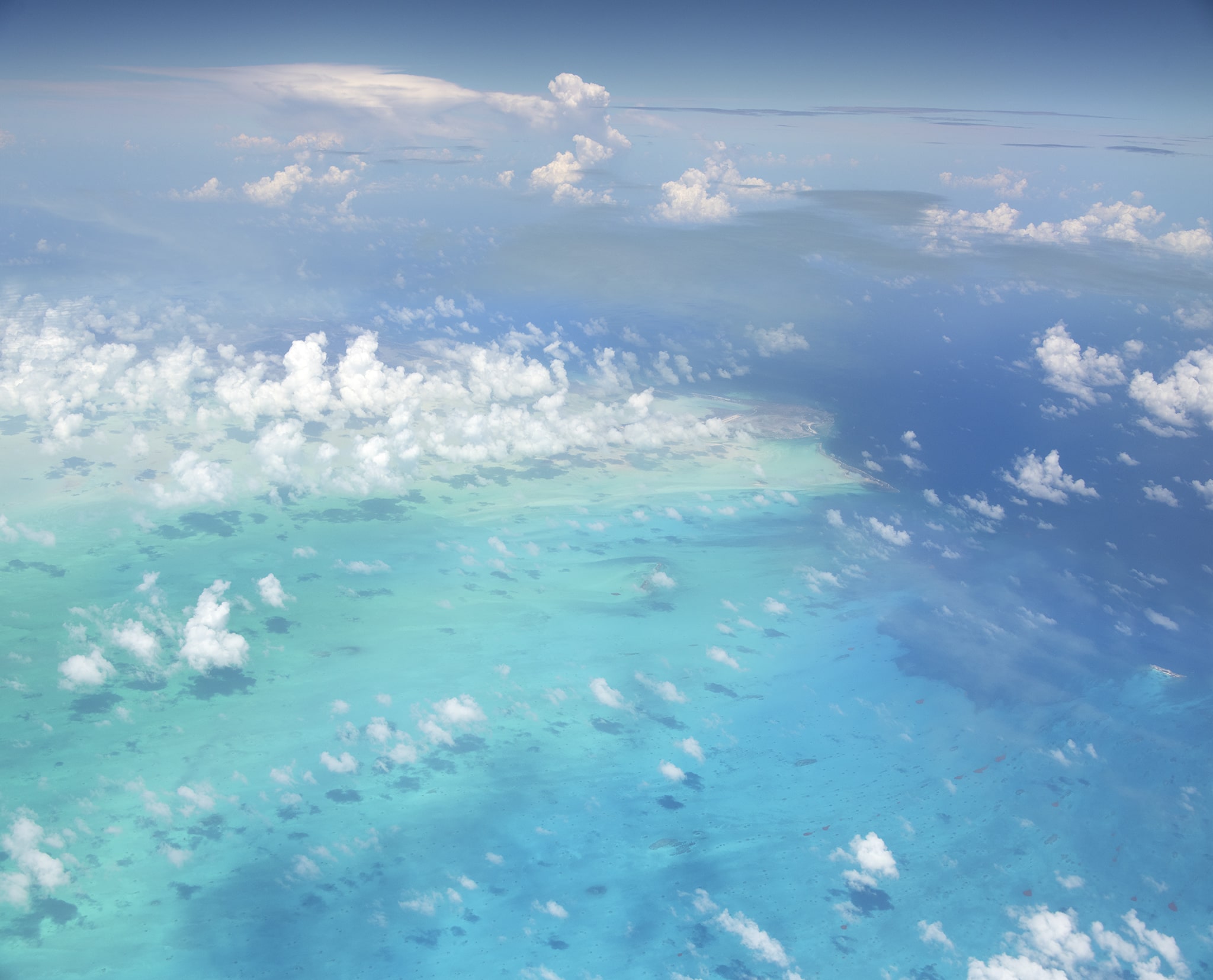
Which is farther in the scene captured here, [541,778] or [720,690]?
[720,690]

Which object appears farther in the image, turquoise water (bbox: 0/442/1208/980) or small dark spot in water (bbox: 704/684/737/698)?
small dark spot in water (bbox: 704/684/737/698)

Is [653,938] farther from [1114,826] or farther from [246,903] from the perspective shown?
[1114,826]

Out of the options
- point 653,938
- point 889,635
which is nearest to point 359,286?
point 889,635

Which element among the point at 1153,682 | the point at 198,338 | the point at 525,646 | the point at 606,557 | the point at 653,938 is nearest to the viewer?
the point at 653,938

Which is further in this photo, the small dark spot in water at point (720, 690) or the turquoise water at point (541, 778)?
the small dark spot in water at point (720, 690)

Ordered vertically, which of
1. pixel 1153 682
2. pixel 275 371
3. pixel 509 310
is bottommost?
pixel 1153 682
